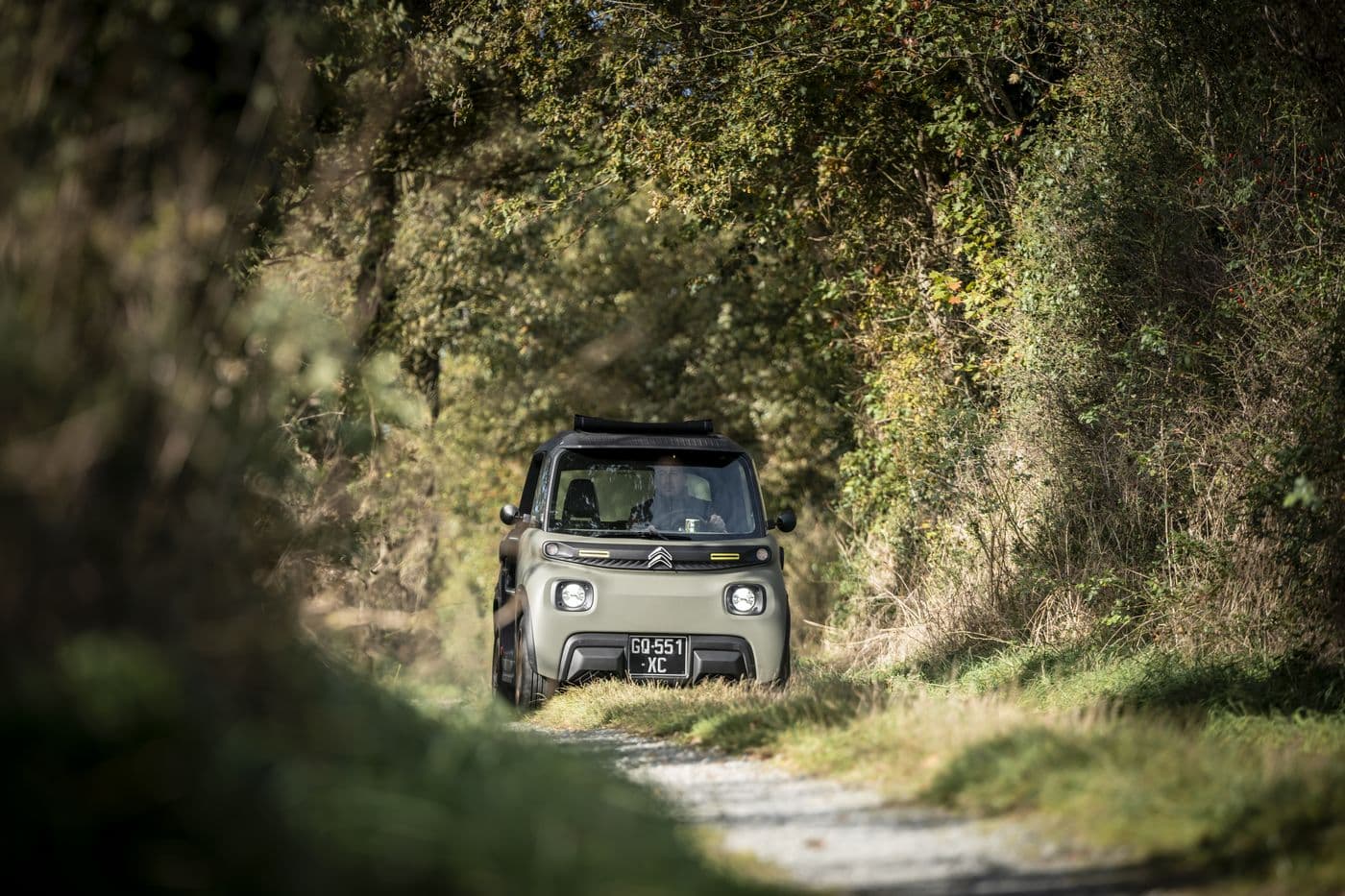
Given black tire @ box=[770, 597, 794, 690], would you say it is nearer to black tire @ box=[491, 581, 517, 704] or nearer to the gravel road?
black tire @ box=[491, 581, 517, 704]

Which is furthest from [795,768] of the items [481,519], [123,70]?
[481,519]

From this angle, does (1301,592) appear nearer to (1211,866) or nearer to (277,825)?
(1211,866)

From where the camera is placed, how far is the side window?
12.2 meters

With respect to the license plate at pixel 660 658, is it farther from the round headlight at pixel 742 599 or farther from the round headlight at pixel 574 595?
the round headlight at pixel 574 595

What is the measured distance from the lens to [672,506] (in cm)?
1111

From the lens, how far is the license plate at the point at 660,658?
10.5m

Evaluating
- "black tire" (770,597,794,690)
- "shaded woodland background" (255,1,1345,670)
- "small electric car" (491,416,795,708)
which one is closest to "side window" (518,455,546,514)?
"small electric car" (491,416,795,708)

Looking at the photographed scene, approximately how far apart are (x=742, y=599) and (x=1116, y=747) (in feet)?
17.3

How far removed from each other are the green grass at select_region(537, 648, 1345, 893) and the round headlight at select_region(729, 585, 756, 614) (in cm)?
65

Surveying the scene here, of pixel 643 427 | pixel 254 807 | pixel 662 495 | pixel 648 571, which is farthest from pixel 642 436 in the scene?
pixel 254 807

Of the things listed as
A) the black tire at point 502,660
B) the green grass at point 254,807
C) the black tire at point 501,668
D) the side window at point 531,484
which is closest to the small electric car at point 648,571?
the black tire at point 502,660

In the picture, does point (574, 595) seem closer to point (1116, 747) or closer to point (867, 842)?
point (1116, 747)

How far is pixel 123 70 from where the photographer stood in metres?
4.62

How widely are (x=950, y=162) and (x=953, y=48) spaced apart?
1.84 m
